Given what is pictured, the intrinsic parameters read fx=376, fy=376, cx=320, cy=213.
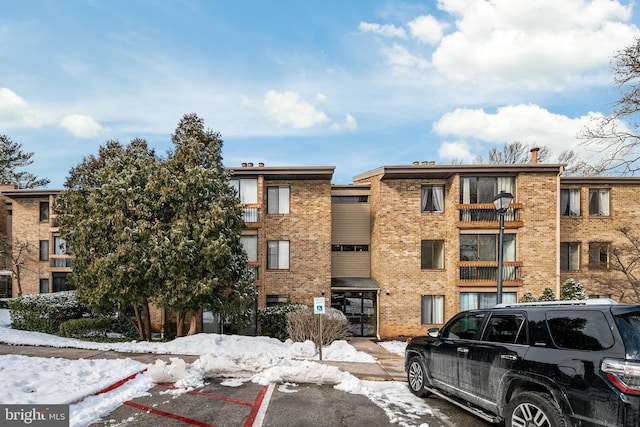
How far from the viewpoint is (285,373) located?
8148 millimetres

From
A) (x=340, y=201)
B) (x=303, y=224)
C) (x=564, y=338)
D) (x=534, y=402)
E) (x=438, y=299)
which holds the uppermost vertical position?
(x=340, y=201)

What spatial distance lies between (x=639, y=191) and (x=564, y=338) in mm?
20149

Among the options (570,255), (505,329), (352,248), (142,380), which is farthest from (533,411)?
(570,255)

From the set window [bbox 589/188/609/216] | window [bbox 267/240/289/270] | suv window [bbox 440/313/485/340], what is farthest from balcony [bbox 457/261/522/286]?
suv window [bbox 440/313/485/340]

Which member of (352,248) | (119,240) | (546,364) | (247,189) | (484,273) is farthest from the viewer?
(352,248)

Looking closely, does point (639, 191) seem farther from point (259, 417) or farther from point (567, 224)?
point (259, 417)

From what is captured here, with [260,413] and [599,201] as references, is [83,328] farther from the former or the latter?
[599,201]

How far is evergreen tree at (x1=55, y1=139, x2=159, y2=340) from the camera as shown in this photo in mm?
12969

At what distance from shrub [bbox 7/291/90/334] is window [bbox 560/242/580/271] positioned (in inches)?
926

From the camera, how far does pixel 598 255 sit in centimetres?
1920

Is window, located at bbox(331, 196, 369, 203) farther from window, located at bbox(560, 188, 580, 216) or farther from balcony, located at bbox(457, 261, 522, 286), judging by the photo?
window, located at bbox(560, 188, 580, 216)

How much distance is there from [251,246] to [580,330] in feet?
49.8

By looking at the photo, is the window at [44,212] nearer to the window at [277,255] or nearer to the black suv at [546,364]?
the window at [277,255]

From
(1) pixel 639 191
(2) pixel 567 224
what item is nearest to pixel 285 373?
(2) pixel 567 224
